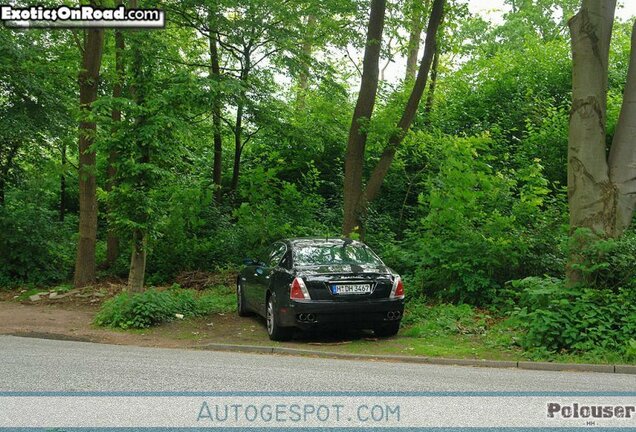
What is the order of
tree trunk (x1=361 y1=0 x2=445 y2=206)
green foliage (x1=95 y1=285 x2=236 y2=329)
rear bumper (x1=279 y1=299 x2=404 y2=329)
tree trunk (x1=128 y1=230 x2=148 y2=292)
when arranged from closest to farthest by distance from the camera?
rear bumper (x1=279 y1=299 x2=404 y2=329), green foliage (x1=95 y1=285 x2=236 y2=329), tree trunk (x1=128 y1=230 x2=148 y2=292), tree trunk (x1=361 y1=0 x2=445 y2=206)

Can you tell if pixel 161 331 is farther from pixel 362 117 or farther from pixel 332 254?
pixel 362 117

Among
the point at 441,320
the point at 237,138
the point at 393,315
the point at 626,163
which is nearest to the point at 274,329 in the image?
the point at 393,315

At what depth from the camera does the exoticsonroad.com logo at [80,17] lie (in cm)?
1719

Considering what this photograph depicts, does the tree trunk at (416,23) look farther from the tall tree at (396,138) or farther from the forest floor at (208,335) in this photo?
the forest floor at (208,335)

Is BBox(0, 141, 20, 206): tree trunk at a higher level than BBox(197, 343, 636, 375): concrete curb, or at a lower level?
higher

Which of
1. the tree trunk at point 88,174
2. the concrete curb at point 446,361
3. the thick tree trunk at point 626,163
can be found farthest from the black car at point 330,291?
the tree trunk at point 88,174

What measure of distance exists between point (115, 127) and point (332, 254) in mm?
5499

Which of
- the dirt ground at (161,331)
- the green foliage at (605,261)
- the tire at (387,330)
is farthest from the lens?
the dirt ground at (161,331)

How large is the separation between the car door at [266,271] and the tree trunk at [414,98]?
4900 mm

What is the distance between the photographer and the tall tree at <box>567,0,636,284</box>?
1156 centimetres

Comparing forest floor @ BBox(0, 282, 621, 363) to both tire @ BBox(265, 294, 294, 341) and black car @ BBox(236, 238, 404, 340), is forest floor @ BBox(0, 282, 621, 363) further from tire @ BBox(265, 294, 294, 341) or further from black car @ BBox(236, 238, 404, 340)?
black car @ BBox(236, 238, 404, 340)

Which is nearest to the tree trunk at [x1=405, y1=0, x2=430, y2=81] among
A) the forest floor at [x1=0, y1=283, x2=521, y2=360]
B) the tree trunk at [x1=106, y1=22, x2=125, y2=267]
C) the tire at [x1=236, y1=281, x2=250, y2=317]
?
the tree trunk at [x1=106, y1=22, x2=125, y2=267]

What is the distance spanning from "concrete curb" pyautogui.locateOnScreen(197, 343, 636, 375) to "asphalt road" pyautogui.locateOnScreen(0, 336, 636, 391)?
399mm

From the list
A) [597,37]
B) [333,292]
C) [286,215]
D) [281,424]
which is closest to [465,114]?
[286,215]
